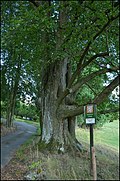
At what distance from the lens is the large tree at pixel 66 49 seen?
8.22 meters

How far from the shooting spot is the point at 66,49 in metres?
9.14

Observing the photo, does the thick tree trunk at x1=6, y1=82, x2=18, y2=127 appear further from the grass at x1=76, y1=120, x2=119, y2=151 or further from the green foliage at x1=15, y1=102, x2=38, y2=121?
the grass at x1=76, y1=120, x2=119, y2=151

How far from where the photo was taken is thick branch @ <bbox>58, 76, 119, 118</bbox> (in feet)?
30.5

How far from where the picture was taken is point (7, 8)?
15.1 metres

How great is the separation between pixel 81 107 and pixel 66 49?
2.41m

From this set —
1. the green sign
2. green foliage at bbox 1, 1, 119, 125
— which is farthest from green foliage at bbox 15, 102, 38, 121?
the green sign

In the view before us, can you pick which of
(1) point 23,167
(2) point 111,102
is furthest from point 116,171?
(2) point 111,102

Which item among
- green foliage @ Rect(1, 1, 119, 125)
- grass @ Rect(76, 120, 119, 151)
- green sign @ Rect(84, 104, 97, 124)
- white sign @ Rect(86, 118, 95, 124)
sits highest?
green foliage @ Rect(1, 1, 119, 125)

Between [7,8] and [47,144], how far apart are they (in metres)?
9.46

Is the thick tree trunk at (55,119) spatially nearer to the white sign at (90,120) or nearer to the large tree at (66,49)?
the large tree at (66,49)

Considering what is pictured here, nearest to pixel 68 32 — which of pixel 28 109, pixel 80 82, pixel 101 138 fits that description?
pixel 80 82

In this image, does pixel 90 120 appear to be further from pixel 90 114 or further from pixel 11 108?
pixel 11 108

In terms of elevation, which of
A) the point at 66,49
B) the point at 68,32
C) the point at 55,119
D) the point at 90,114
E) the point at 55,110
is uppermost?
the point at 68,32

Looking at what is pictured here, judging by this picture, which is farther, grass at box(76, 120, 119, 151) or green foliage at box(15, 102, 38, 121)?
green foliage at box(15, 102, 38, 121)
